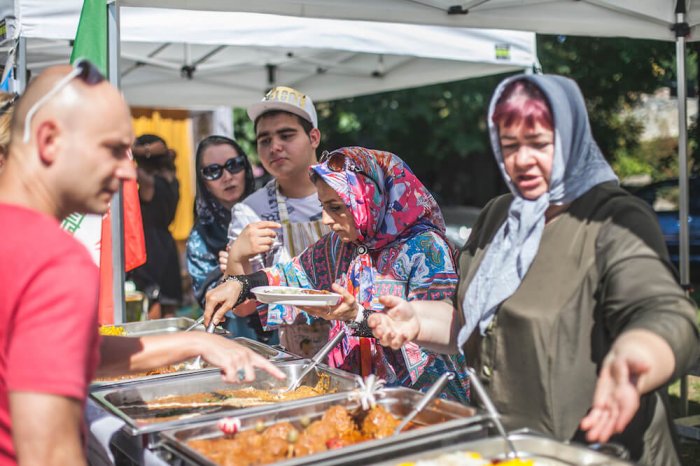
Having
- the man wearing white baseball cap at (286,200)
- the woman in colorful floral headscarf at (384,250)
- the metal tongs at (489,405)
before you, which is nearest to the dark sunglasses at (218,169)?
the man wearing white baseball cap at (286,200)

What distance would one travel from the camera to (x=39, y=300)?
1.02 meters

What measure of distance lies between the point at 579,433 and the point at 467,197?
35.1 ft

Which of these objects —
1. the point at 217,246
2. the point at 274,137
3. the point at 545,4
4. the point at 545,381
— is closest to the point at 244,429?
the point at 545,381

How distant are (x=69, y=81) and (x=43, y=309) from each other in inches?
14.0

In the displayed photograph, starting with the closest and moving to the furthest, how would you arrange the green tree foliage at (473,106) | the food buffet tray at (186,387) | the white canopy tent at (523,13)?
the food buffet tray at (186,387), the white canopy tent at (523,13), the green tree foliage at (473,106)

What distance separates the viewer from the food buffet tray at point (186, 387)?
6.05 feet

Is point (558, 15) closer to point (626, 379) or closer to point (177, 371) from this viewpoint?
point (177, 371)

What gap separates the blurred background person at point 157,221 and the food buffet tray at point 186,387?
3295 mm

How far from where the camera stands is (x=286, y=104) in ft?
8.95

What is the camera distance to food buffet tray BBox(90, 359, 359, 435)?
6.05 ft

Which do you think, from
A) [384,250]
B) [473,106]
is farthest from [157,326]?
[473,106]

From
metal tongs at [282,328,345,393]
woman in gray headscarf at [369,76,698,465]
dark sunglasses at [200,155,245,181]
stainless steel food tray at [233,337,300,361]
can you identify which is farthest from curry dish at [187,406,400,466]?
dark sunglasses at [200,155,245,181]

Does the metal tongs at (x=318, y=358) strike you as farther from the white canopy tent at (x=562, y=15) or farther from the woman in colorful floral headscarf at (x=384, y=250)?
the white canopy tent at (x=562, y=15)

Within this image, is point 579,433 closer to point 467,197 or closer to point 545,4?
point 545,4
